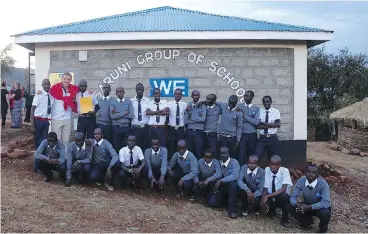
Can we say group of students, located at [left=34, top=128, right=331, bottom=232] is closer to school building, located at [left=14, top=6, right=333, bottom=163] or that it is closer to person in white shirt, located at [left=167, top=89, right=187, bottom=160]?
person in white shirt, located at [left=167, top=89, right=187, bottom=160]

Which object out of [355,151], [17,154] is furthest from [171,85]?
[355,151]

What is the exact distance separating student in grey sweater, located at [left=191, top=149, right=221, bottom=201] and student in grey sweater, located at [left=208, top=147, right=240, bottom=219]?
0.11 metres

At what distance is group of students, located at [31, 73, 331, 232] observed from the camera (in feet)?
22.8

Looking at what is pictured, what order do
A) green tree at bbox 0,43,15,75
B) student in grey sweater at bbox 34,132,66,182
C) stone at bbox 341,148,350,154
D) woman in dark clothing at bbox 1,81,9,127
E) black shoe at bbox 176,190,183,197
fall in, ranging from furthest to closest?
green tree at bbox 0,43,15,75
stone at bbox 341,148,350,154
woman in dark clothing at bbox 1,81,9,127
black shoe at bbox 176,190,183,197
student in grey sweater at bbox 34,132,66,182

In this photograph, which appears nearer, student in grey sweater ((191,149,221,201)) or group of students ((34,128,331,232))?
group of students ((34,128,331,232))

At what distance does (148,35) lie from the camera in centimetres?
905

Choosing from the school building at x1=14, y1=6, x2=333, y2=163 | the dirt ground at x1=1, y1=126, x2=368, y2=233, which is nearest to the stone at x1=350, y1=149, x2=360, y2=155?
the school building at x1=14, y1=6, x2=333, y2=163

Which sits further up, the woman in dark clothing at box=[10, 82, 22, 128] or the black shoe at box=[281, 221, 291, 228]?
the woman in dark clothing at box=[10, 82, 22, 128]

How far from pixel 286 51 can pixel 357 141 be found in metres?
7.41

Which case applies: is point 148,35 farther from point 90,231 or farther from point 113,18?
point 90,231

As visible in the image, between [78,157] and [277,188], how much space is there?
3.50 m

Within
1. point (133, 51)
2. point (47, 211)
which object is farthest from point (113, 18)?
point (47, 211)

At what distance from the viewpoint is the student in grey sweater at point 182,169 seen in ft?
24.2

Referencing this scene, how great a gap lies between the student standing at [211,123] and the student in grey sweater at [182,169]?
660 mm
